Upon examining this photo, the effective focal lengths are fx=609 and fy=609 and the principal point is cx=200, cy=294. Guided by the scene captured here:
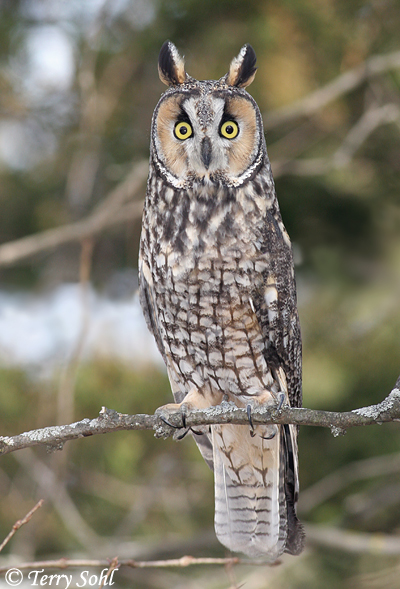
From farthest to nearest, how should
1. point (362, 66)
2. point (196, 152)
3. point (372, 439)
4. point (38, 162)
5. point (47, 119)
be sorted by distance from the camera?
point (38, 162), point (47, 119), point (372, 439), point (362, 66), point (196, 152)

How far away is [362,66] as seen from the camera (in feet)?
12.9

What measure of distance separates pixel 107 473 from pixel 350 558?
183 cm

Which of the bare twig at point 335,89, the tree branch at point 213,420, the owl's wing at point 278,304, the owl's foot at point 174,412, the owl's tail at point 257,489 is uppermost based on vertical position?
the bare twig at point 335,89

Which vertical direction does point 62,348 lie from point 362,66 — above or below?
below

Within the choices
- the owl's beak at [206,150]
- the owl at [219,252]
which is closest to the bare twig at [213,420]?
→ the owl at [219,252]

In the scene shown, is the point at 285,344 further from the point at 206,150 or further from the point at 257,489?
the point at 206,150

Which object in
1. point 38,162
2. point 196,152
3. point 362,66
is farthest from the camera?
point 38,162

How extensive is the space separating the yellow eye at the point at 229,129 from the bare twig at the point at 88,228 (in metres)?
1.59

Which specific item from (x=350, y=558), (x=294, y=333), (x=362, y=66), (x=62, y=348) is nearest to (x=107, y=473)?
(x=62, y=348)

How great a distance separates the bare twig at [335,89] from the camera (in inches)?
150

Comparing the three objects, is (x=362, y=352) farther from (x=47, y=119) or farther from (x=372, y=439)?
(x=47, y=119)

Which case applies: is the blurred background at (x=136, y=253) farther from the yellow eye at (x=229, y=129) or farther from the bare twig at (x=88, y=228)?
the yellow eye at (x=229, y=129)

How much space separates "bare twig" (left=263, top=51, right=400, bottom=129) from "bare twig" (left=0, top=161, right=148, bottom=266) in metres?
0.90

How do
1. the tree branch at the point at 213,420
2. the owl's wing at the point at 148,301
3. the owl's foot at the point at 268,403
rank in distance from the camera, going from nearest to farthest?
the tree branch at the point at 213,420 → the owl's foot at the point at 268,403 → the owl's wing at the point at 148,301
